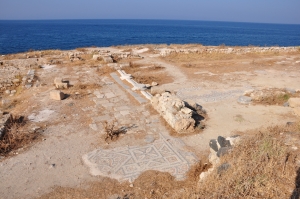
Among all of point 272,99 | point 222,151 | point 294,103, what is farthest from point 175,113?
point 294,103

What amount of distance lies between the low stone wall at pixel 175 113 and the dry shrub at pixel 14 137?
155 inches

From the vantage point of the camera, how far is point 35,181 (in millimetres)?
5086

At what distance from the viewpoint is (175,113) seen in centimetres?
757

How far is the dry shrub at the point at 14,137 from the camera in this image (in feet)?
19.9

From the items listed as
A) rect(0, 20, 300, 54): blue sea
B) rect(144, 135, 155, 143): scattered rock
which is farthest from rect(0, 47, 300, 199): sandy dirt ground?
rect(0, 20, 300, 54): blue sea

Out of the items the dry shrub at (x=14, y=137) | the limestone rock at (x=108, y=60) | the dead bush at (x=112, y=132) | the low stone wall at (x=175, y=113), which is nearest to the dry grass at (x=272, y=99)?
the low stone wall at (x=175, y=113)

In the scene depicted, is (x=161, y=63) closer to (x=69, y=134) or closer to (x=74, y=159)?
(x=69, y=134)

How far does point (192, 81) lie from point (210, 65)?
4610mm

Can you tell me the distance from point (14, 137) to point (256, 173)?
231 inches

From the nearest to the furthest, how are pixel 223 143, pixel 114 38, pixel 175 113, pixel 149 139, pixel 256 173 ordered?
pixel 256 173
pixel 223 143
pixel 149 139
pixel 175 113
pixel 114 38

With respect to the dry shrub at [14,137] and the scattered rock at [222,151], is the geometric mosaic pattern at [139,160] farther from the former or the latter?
the dry shrub at [14,137]

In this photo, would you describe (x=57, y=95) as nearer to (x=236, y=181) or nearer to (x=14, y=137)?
(x=14, y=137)

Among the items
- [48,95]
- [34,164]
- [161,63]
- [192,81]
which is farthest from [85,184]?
[161,63]

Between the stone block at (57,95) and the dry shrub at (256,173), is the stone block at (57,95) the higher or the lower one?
the lower one
